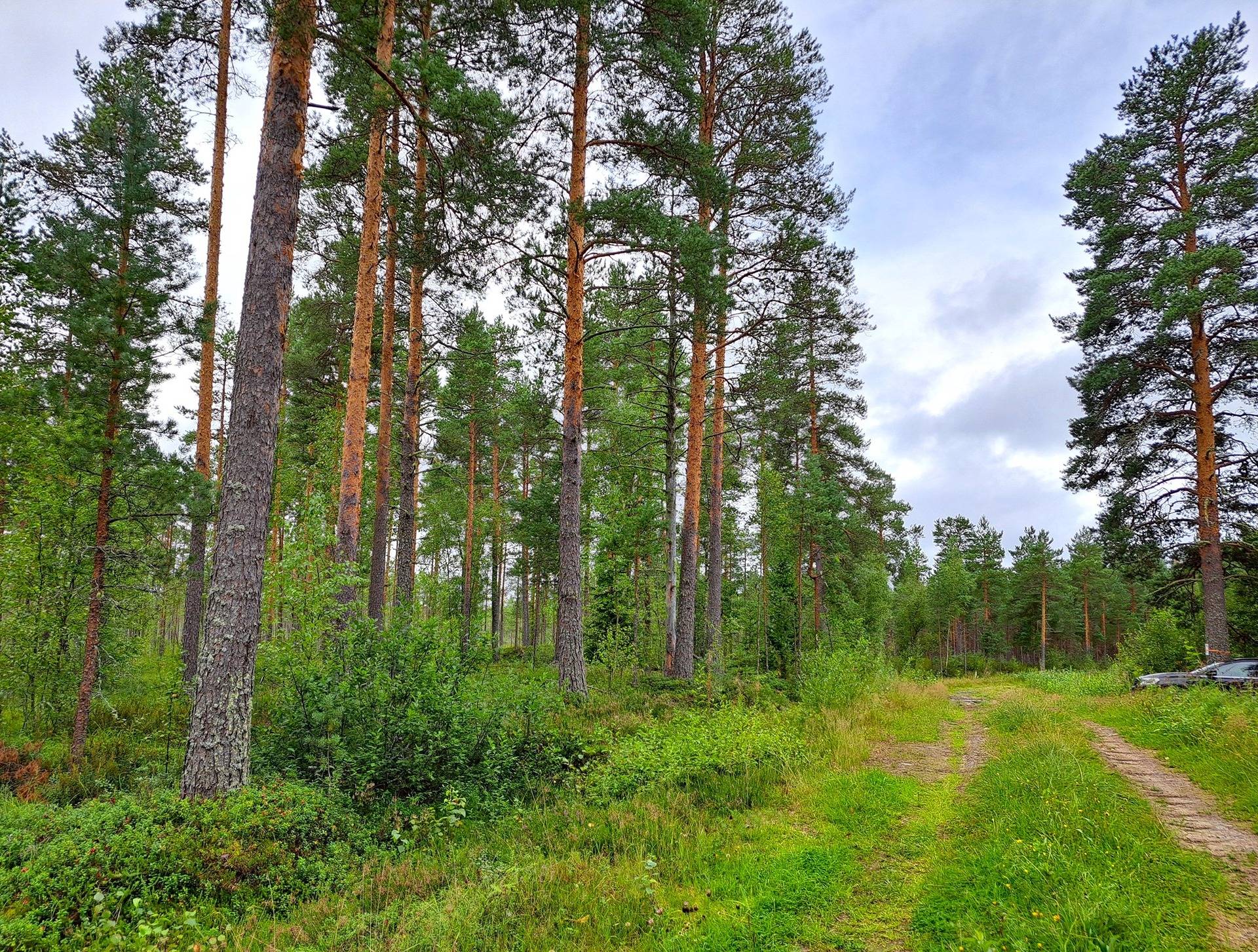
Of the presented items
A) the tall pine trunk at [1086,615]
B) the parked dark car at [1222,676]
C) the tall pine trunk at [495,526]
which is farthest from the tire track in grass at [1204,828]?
the tall pine trunk at [1086,615]

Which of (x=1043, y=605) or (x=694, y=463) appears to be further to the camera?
(x=1043, y=605)

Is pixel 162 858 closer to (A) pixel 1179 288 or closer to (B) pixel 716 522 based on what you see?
(B) pixel 716 522

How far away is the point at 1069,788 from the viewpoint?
575 centimetres

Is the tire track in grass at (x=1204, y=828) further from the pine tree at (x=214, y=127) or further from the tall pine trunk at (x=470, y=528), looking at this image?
the tall pine trunk at (x=470, y=528)

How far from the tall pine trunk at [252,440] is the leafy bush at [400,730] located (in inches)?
39.6

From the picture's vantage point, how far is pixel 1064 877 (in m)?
3.91

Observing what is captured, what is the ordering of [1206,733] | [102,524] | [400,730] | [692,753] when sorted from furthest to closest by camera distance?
[102,524]
[1206,733]
[692,753]
[400,730]

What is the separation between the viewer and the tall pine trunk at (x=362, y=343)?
10.7m

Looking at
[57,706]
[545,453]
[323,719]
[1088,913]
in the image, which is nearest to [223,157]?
[57,706]

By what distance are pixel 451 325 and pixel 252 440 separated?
10278 millimetres

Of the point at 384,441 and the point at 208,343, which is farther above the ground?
the point at 208,343

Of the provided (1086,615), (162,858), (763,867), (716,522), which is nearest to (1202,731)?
(763,867)

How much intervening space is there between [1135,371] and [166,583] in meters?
25.8

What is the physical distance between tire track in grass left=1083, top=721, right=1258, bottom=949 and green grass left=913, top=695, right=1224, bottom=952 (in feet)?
0.41
